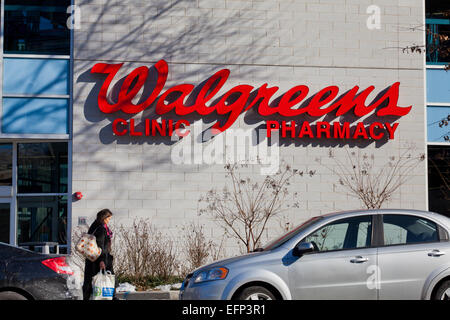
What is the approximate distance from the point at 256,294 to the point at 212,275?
67cm

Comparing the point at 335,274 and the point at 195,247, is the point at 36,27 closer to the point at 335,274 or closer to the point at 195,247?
the point at 195,247

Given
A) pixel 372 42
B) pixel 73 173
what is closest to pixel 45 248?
pixel 73 173

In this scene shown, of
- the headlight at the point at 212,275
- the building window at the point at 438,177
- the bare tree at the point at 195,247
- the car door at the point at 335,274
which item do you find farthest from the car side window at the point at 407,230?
the building window at the point at 438,177

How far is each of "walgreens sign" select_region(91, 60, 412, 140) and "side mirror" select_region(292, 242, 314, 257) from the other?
26.7ft

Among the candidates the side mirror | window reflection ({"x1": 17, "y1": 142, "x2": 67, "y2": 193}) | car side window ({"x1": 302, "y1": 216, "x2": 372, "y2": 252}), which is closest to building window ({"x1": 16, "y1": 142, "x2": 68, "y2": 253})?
window reflection ({"x1": 17, "y1": 142, "x2": 67, "y2": 193})

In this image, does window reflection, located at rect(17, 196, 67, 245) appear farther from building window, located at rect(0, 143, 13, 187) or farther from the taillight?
the taillight

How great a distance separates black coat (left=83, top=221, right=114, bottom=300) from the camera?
432 inches

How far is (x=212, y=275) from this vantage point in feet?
30.3

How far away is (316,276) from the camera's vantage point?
9.06m

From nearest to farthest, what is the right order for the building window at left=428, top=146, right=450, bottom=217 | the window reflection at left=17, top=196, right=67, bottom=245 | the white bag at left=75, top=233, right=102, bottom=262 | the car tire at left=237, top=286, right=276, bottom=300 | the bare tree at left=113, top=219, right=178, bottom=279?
the car tire at left=237, top=286, right=276, bottom=300 → the white bag at left=75, top=233, right=102, bottom=262 → the bare tree at left=113, top=219, right=178, bottom=279 → the window reflection at left=17, top=196, right=67, bottom=245 → the building window at left=428, top=146, right=450, bottom=217

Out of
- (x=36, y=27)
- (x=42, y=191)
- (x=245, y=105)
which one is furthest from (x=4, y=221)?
(x=245, y=105)

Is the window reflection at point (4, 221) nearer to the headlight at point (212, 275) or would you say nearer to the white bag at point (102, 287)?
the white bag at point (102, 287)
